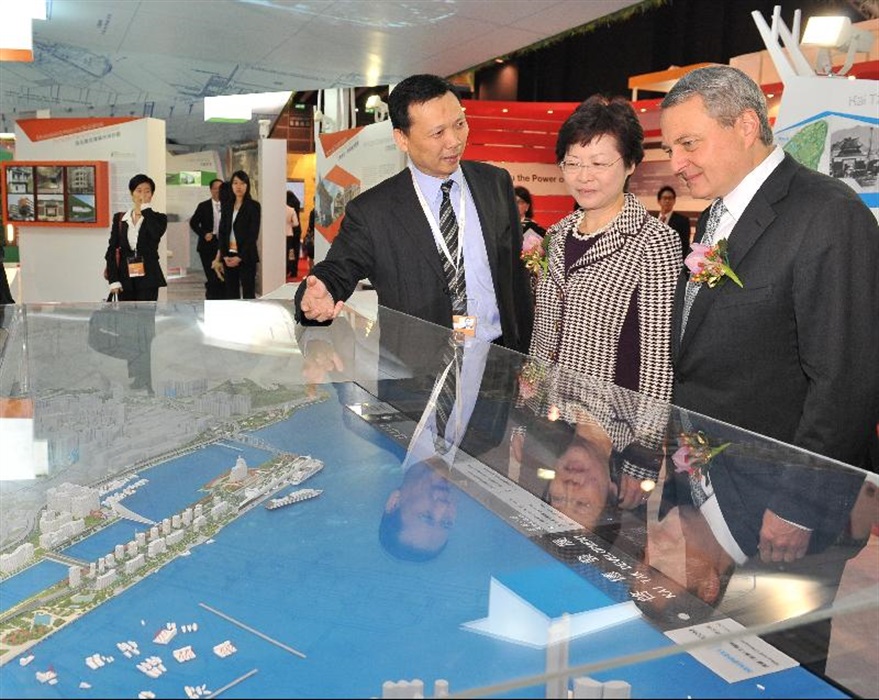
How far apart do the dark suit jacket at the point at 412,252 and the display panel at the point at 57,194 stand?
24.6 ft

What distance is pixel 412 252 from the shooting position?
3.02 m

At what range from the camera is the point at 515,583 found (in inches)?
46.0

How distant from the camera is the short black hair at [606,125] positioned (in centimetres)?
238

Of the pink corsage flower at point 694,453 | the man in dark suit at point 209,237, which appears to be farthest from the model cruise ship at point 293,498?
the man in dark suit at point 209,237

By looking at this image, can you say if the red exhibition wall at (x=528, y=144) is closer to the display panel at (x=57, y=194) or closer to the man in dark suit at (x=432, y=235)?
the display panel at (x=57, y=194)

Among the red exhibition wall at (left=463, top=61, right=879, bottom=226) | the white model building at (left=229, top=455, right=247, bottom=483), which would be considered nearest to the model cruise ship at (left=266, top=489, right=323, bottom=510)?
the white model building at (left=229, top=455, right=247, bottom=483)

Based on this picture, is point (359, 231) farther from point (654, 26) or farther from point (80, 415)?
point (654, 26)

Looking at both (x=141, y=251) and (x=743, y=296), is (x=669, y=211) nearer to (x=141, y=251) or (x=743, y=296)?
(x=141, y=251)

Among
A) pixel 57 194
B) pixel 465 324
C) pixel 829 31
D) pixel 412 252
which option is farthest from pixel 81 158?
pixel 465 324

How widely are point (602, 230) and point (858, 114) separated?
263 cm

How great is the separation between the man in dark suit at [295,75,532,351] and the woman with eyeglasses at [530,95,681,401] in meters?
0.50

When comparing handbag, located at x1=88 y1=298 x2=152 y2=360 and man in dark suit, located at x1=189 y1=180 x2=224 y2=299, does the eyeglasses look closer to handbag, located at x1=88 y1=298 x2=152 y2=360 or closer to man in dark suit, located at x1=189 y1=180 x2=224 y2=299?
handbag, located at x1=88 y1=298 x2=152 y2=360

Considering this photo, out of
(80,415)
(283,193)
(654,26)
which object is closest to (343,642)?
(80,415)

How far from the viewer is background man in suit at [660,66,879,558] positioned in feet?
6.09
